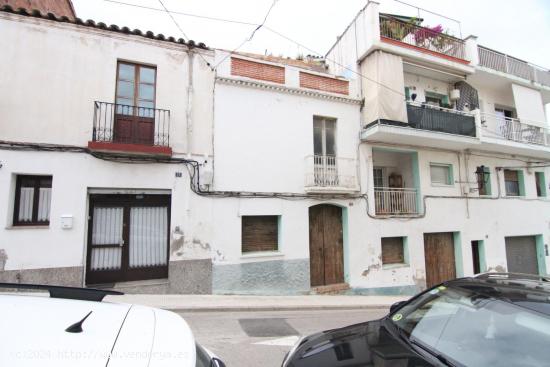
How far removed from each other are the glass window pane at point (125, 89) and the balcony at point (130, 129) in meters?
0.43

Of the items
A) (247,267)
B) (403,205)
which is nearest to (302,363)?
(247,267)

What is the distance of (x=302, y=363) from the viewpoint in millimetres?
2240

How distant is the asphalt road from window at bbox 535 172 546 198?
12.5m

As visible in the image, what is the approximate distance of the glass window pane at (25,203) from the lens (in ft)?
21.1

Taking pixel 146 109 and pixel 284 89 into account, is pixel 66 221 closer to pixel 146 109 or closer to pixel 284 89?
pixel 146 109

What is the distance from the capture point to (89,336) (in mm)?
1237

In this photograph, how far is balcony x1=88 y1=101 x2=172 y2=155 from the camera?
6.73 meters

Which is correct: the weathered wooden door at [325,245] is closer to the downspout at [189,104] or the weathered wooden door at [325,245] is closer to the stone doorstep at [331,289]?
the stone doorstep at [331,289]

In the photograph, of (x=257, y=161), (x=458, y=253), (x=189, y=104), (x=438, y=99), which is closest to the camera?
(x=189, y=104)

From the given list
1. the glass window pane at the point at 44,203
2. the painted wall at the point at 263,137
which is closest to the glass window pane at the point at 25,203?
the glass window pane at the point at 44,203

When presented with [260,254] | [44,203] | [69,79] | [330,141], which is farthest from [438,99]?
[44,203]

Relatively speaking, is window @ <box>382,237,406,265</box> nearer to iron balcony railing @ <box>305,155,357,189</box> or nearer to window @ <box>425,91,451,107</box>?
iron balcony railing @ <box>305,155,357,189</box>

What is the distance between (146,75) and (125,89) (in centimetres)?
70

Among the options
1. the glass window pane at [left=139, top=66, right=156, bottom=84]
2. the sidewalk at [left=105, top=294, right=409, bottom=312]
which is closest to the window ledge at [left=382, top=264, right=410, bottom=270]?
the sidewalk at [left=105, top=294, right=409, bottom=312]
